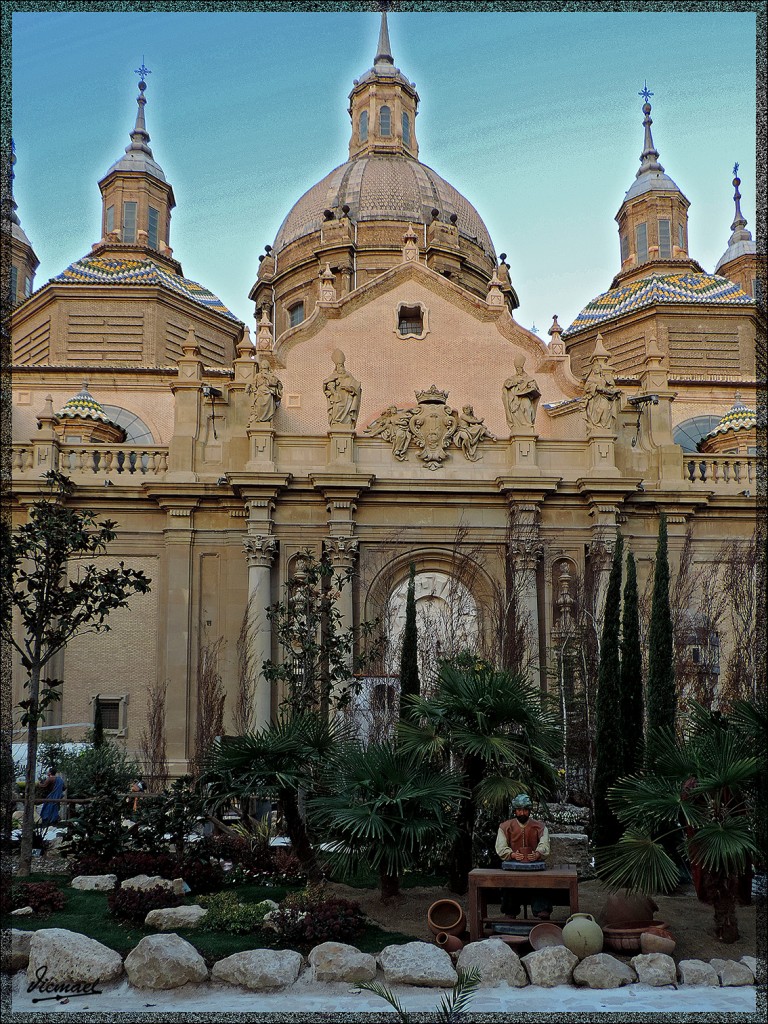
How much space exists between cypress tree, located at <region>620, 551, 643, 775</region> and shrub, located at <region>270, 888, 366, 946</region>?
5151 millimetres

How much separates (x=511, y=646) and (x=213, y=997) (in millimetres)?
16235

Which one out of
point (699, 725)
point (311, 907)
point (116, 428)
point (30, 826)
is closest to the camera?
point (311, 907)

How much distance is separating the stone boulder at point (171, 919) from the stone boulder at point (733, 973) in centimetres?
568

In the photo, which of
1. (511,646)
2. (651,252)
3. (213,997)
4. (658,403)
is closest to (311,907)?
(213,997)

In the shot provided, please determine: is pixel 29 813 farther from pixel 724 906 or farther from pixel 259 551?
pixel 259 551

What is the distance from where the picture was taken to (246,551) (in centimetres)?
3005

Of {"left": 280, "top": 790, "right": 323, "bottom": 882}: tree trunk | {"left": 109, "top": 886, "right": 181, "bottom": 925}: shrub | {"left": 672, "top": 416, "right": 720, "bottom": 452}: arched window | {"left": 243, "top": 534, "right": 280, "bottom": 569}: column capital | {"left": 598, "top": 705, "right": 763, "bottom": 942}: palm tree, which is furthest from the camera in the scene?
{"left": 672, "top": 416, "right": 720, "bottom": 452}: arched window

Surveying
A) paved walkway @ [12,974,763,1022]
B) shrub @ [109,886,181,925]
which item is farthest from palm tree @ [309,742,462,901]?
paved walkway @ [12,974,763,1022]

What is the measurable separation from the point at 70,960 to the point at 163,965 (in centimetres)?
94

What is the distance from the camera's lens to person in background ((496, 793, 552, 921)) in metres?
13.0

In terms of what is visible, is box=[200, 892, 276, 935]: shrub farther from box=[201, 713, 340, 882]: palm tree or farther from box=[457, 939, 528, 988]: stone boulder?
box=[457, 939, 528, 988]: stone boulder

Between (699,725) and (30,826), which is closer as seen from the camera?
(699,725)

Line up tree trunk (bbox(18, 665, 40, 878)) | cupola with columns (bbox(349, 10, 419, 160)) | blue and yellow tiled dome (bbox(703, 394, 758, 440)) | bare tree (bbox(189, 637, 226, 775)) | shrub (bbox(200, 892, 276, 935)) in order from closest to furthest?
shrub (bbox(200, 892, 276, 935)), tree trunk (bbox(18, 665, 40, 878)), bare tree (bbox(189, 637, 226, 775)), blue and yellow tiled dome (bbox(703, 394, 758, 440)), cupola with columns (bbox(349, 10, 419, 160))

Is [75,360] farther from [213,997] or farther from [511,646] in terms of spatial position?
[213,997]
